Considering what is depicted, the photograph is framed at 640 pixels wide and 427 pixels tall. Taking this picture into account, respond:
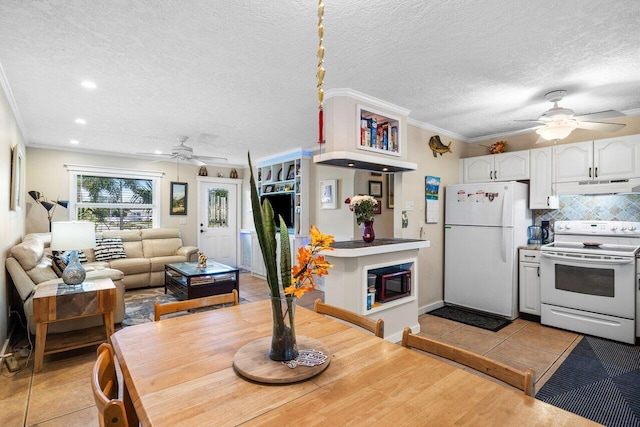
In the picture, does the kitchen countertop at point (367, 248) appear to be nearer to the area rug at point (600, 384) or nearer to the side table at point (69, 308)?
the area rug at point (600, 384)

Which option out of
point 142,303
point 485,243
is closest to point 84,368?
point 142,303

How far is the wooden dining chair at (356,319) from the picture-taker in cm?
136

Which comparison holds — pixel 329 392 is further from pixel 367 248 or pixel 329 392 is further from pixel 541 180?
pixel 541 180

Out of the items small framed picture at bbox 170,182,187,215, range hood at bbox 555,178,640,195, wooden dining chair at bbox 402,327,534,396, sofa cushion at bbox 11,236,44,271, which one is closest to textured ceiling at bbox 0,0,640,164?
range hood at bbox 555,178,640,195

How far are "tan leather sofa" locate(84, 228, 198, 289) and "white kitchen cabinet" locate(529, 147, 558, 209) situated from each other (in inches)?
211

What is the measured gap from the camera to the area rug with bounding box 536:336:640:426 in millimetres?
2090

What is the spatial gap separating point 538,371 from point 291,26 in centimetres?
315

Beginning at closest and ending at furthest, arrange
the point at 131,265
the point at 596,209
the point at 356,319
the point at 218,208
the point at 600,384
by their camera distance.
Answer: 1. the point at 356,319
2. the point at 600,384
3. the point at 596,209
4. the point at 131,265
5. the point at 218,208

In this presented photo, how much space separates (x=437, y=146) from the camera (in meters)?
4.13

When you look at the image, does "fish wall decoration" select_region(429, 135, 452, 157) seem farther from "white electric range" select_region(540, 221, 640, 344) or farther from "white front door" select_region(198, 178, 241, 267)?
"white front door" select_region(198, 178, 241, 267)

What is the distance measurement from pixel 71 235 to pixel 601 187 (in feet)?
17.3

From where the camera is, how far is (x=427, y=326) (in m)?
3.60

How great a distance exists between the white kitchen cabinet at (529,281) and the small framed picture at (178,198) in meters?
5.98

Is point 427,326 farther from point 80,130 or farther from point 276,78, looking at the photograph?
point 80,130
